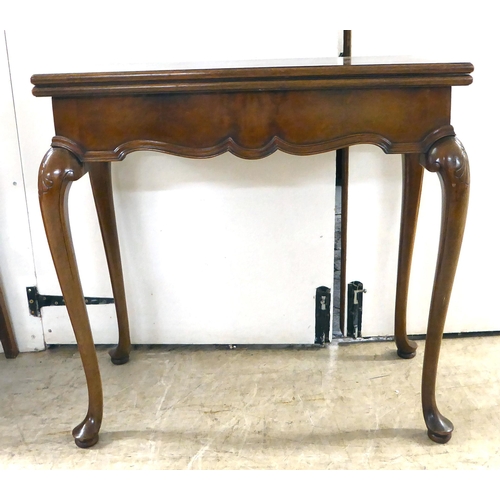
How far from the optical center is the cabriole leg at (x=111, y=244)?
1459mm

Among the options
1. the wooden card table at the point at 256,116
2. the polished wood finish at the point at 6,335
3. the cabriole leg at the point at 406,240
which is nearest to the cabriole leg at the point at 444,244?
the wooden card table at the point at 256,116

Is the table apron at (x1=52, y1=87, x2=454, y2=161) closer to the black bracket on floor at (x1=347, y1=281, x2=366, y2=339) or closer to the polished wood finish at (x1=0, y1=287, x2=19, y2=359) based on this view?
the black bracket on floor at (x1=347, y1=281, x2=366, y2=339)

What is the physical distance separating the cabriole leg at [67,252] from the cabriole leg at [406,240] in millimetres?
804

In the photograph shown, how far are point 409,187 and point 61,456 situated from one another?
3.45 ft

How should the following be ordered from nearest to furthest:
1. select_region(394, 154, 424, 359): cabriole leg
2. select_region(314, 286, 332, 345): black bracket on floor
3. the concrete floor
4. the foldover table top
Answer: the foldover table top < the concrete floor < select_region(394, 154, 424, 359): cabriole leg < select_region(314, 286, 332, 345): black bracket on floor

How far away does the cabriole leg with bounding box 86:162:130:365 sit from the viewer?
57.4 inches

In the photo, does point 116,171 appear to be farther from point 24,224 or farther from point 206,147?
point 206,147

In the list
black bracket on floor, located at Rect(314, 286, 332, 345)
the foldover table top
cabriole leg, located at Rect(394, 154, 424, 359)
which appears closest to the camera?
the foldover table top

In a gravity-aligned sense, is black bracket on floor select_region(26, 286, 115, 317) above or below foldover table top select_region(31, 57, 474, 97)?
below

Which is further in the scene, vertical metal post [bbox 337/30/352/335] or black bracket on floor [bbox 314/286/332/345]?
black bracket on floor [bbox 314/286/332/345]

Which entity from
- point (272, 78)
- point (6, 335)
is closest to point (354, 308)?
point (272, 78)

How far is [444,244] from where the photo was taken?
115cm

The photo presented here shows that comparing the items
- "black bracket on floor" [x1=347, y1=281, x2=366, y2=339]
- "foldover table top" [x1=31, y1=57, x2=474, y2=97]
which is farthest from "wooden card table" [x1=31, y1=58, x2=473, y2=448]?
"black bracket on floor" [x1=347, y1=281, x2=366, y2=339]

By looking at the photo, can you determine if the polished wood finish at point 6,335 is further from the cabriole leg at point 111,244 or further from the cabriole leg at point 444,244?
the cabriole leg at point 444,244
